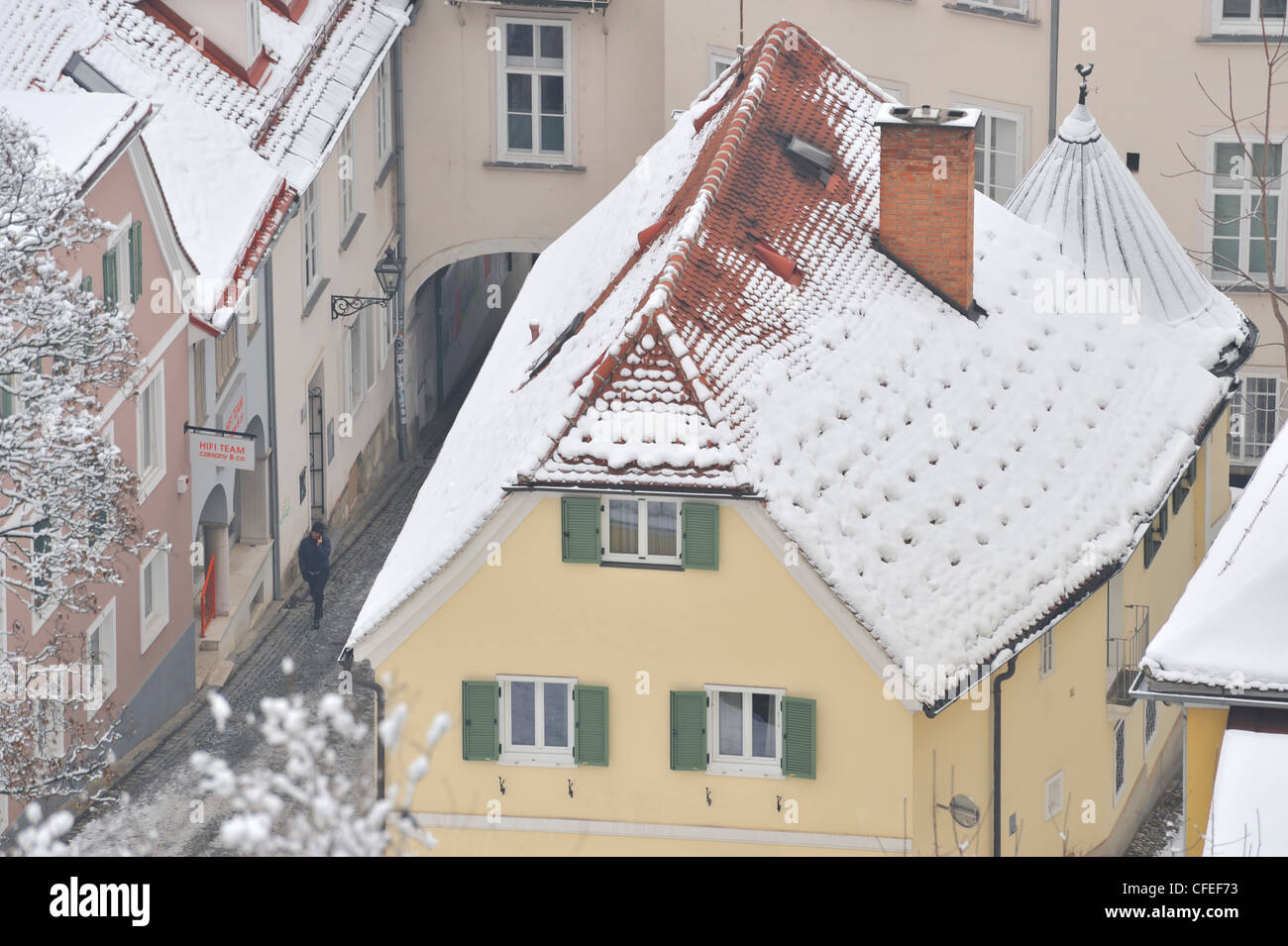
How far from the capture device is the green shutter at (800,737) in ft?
104

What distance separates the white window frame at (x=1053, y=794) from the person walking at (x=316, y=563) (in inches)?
566

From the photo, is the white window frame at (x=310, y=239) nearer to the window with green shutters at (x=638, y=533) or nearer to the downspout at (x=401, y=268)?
the downspout at (x=401, y=268)

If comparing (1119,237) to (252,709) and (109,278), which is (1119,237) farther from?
(252,709)

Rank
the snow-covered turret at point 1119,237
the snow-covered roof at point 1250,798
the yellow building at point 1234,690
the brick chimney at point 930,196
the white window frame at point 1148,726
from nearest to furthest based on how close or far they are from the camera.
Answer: the snow-covered roof at point 1250,798
the yellow building at point 1234,690
the brick chimney at point 930,196
the white window frame at point 1148,726
the snow-covered turret at point 1119,237

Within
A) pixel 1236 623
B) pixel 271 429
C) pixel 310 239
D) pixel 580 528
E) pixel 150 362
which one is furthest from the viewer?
pixel 310 239

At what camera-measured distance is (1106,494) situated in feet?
115

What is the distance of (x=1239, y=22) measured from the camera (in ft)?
153

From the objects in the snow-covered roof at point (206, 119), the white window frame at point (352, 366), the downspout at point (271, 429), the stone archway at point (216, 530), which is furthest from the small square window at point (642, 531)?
the white window frame at point (352, 366)

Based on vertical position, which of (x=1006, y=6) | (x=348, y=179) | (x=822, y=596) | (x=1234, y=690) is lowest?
(x=1234, y=690)

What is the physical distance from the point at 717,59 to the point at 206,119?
418 inches

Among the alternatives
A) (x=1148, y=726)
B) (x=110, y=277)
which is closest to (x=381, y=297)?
(x=110, y=277)
